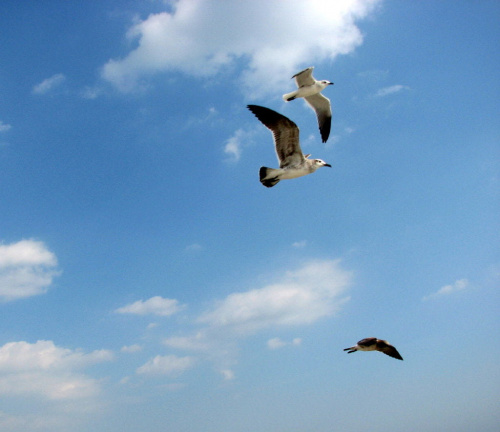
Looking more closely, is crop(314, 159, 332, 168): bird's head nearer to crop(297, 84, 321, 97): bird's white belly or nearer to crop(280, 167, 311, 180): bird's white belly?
crop(280, 167, 311, 180): bird's white belly

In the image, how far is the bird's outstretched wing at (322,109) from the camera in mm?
24609

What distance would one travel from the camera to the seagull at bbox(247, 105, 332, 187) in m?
16.3

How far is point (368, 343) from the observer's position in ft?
52.1

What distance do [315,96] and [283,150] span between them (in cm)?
894

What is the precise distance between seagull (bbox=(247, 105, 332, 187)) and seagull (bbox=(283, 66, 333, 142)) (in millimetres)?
5786

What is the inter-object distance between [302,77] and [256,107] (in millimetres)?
7492

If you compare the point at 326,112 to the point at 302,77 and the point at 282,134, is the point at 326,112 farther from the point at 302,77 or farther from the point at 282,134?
the point at 282,134

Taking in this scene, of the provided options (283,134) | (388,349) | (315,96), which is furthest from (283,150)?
(315,96)

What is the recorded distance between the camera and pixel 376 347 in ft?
Answer: 52.7

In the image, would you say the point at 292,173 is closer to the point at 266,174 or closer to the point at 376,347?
the point at 266,174

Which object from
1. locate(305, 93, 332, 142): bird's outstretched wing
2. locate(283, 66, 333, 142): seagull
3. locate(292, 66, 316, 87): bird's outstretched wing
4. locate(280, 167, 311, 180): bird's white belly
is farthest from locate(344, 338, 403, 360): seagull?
locate(292, 66, 316, 87): bird's outstretched wing

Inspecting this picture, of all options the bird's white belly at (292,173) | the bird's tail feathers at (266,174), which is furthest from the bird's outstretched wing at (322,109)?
the bird's tail feathers at (266,174)

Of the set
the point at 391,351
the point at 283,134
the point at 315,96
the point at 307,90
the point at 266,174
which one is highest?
the point at 315,96

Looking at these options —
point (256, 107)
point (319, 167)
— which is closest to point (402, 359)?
point (319, 167)
